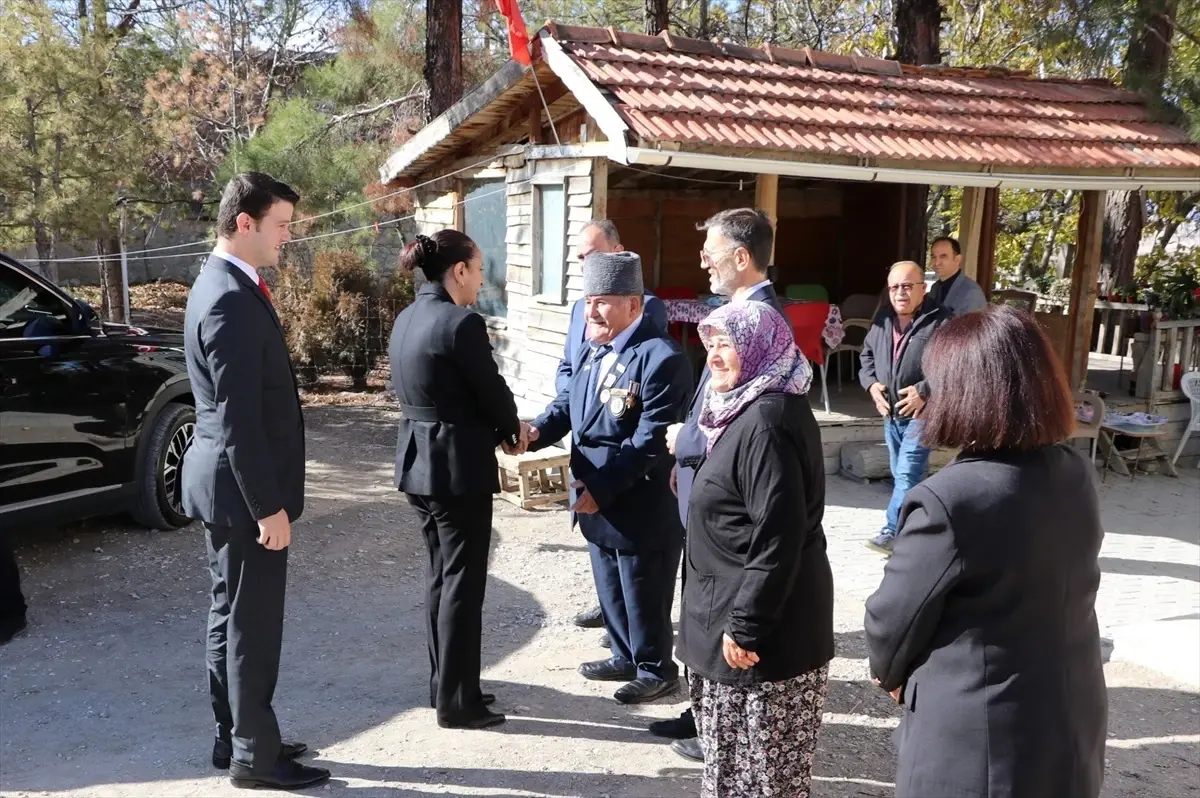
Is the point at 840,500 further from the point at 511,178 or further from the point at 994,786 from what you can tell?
the point at 994,786

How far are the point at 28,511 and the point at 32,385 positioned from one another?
64 cm

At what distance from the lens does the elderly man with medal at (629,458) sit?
372 centimetres

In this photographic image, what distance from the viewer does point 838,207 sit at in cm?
1253

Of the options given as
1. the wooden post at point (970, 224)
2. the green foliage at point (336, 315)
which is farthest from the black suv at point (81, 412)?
the wooden post at point (970, 224)

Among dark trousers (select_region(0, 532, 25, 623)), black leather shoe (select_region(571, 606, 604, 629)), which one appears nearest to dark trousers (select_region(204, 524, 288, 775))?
black leather shoe (select_region(571, 606, 604, 629))

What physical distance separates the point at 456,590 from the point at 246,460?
963 millimetres

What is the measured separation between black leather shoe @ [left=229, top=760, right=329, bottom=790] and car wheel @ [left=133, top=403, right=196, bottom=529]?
3025 mm

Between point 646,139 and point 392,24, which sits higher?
point 392,24

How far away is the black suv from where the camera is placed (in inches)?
199

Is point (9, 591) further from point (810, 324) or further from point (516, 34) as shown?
point (810, 324)

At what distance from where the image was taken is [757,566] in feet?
8.27

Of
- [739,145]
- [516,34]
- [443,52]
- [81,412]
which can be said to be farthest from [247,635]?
[443,52]

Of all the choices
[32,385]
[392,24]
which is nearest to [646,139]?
[32,385]

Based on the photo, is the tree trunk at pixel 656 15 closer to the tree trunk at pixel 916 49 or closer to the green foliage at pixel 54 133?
the tree trunk at pixel 916 49
